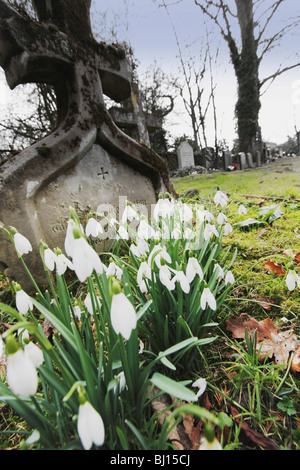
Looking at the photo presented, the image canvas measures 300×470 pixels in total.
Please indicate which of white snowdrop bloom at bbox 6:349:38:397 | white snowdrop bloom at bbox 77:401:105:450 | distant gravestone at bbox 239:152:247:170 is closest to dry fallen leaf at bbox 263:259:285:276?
white snowdrop bloom at bbox 77:401:105:450

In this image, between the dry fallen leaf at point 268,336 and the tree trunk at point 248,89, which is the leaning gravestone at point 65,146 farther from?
the tree trunk at point 248,89

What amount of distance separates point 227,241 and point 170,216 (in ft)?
2.81

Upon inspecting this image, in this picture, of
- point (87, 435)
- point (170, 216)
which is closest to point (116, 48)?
point (170, 216)

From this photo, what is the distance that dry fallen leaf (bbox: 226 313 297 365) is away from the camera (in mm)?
1096

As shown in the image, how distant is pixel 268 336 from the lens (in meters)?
1.22

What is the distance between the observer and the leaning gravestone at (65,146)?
183 cm

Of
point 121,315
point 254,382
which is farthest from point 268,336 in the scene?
point 121,315

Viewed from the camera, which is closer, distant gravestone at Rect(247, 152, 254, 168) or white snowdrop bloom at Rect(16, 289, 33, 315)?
white snowdrop bloom at Rect(16, 289, 33, 315)

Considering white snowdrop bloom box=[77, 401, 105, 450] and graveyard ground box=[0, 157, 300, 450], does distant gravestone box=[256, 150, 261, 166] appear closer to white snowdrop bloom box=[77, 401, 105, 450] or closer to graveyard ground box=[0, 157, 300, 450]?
graveyard ground box=[0, 157, 300, 450]

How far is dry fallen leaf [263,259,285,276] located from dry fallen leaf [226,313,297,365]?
490mm

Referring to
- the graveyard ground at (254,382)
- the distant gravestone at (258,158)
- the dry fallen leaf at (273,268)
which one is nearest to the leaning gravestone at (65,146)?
the graveyard ground at (254,382)

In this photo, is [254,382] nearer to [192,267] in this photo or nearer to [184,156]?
[192,267]

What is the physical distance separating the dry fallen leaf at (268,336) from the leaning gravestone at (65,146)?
150 centimetres

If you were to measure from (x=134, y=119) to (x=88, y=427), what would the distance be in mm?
4054
